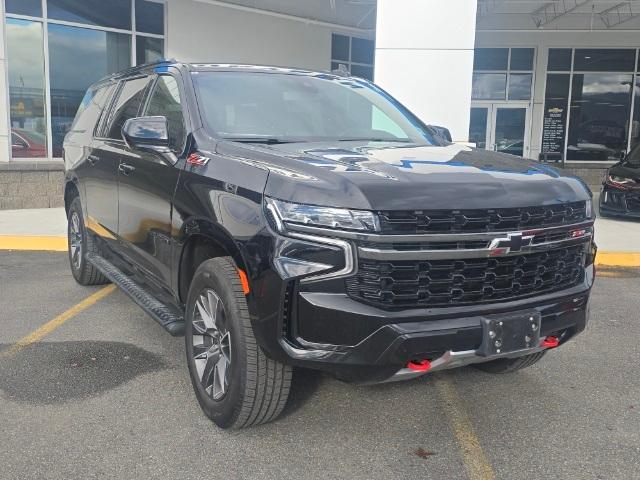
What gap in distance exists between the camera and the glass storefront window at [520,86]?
60.5 ft

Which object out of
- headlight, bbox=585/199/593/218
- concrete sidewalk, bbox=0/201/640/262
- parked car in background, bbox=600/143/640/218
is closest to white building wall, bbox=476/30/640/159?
parked car in background, bbox=600/143/640/218

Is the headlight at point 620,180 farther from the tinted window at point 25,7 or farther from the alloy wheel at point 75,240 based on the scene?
the tinted window at point 25,7

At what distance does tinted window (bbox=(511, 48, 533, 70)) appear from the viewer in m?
18.2

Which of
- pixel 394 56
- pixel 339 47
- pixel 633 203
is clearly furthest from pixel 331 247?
pixel 339 47

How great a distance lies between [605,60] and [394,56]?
1118 cm

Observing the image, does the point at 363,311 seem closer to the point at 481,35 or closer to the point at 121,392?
the point at 121,392

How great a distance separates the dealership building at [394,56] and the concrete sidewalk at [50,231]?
0.95 m

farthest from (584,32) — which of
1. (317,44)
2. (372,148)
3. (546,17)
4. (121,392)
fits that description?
(121,392)

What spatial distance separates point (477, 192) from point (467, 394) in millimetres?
1506

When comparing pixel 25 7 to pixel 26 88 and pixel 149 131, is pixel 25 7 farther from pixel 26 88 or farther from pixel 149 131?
pixel 149 131

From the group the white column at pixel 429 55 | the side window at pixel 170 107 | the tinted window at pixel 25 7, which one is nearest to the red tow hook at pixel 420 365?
the side window at pixel 170 107

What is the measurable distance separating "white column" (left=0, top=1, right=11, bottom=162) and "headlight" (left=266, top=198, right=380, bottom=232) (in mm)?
10385

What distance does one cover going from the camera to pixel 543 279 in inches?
128

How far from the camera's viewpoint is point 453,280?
2.90m
